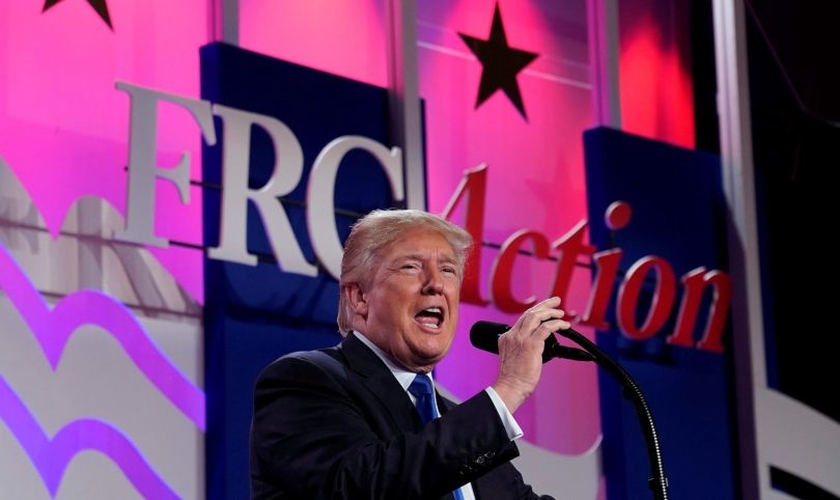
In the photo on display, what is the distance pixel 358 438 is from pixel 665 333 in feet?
15.4

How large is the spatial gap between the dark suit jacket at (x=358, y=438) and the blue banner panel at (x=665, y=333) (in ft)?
12.8

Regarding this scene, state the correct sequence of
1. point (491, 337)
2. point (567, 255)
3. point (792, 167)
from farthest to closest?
point (792, 167), point (567, 255), point (491, 337)

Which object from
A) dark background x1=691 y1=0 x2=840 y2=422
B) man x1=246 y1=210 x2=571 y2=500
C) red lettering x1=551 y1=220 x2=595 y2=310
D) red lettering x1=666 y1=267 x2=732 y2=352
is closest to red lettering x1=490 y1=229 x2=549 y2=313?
red lettering x1=551 y1=220 x2=595 y2=310

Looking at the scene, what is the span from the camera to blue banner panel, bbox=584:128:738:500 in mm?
6336

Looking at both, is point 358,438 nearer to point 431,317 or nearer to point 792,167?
point 431,317

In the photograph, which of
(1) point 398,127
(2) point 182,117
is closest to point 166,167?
(2) point 182,117

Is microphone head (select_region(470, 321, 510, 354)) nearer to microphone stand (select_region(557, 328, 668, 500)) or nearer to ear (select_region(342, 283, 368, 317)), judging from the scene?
microphone stand (select_region(557, 328, 668, 500))

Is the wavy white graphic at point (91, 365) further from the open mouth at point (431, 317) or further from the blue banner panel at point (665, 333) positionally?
the open mouth at point (431, 317)

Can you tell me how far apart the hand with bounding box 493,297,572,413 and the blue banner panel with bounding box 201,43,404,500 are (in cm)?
275

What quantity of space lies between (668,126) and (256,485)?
5195 millimetres

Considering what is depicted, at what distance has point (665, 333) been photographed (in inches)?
267

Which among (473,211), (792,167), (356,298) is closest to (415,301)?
(356,298)

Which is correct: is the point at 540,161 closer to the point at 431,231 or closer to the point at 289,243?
the point at 289,243

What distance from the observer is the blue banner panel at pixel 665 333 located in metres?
6.34
